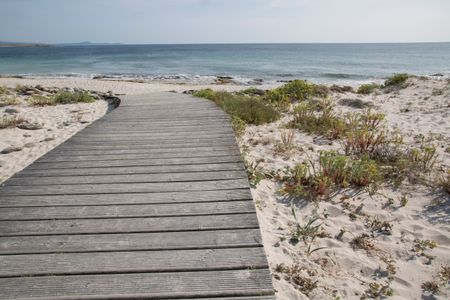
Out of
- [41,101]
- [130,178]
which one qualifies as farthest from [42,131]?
[130,178]

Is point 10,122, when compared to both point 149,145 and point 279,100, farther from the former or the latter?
point 279,100

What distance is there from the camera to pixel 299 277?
2938 mm

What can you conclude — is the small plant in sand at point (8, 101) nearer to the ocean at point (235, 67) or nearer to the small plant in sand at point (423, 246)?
the small plant in sand at point (423, 246)

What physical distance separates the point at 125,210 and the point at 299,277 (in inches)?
68.4

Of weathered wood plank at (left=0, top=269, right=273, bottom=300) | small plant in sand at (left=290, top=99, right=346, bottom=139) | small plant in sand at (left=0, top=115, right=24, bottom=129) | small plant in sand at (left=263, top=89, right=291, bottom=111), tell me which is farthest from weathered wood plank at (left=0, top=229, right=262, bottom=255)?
small plant in sand at (left=263, top=89, right=291, bottom=111)

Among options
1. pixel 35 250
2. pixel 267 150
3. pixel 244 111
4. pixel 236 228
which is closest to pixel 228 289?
pixel 236 228

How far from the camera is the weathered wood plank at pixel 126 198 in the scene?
10.2ft

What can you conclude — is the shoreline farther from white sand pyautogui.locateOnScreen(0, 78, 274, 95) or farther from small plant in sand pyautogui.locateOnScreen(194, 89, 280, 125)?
small plant in sand pyautogui.locateOnScreen(194, 89, 280, 125)

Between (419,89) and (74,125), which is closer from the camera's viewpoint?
(74,125)

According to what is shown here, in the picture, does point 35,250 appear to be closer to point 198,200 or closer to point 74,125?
point 198,200

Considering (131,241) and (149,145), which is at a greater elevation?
(149,145)

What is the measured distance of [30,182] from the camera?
11.7 feet

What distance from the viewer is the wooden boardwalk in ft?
6.84

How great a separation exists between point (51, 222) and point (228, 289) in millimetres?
1725
